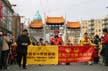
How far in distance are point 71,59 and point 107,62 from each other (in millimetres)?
2051

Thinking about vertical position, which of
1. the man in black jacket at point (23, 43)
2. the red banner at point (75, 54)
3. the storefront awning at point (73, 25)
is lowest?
the red banner at point (75, 54)

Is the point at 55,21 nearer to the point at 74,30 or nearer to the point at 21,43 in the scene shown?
the point at 74,30

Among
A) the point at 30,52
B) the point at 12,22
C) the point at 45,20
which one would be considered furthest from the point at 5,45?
the point at 12,22

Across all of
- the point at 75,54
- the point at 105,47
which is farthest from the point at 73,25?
the point at 105,47

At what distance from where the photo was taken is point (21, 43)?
19.5 m

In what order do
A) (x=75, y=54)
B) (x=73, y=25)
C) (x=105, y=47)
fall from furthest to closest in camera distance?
(x=73, y=25) → (x=75, y=54) → (x=105, y=47)

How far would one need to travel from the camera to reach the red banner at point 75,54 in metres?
23.0

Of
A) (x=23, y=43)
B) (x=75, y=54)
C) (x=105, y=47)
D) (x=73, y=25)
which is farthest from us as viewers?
(x=73, y=25)

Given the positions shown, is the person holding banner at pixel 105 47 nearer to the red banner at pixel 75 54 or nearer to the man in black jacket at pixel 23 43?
the red banner at pixel 75 54

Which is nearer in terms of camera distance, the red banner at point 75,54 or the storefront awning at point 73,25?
the red banner at point 75,54

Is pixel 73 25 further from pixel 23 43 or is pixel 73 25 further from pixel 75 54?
pixel 23 43

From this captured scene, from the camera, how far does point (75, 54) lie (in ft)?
75.8

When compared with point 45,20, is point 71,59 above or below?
below

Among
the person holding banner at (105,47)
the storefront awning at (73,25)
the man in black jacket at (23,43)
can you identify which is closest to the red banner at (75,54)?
the person holding banner at (105,47)
